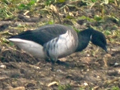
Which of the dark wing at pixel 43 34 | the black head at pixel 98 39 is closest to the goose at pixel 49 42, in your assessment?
the dark wing at pixel 43 34

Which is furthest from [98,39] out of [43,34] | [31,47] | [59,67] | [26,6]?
[26,6]

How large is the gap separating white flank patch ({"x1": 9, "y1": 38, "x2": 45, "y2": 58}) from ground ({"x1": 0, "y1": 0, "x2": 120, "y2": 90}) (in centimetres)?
19

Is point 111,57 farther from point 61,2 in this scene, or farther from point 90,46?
point 61,2

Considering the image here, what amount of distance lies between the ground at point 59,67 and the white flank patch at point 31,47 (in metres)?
0.19

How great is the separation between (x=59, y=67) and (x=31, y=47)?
1.88 ft

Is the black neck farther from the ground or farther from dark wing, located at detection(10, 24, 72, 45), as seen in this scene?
dark wing, located at detection(10, 24, 72, 45)

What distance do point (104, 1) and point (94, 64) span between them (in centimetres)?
319

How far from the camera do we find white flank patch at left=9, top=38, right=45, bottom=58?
26.1 feet

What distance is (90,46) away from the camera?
9.39 metres

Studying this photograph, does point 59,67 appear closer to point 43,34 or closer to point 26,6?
point 43,34

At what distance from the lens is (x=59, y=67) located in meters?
8.30

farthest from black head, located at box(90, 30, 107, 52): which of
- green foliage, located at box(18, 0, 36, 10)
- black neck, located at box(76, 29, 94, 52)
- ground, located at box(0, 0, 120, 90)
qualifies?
green foliage, located at box(18, 0, 36, 10)

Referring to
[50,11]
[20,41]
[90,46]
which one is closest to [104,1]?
[50,11]

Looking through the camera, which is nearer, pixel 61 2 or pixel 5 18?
pixel 5 18
